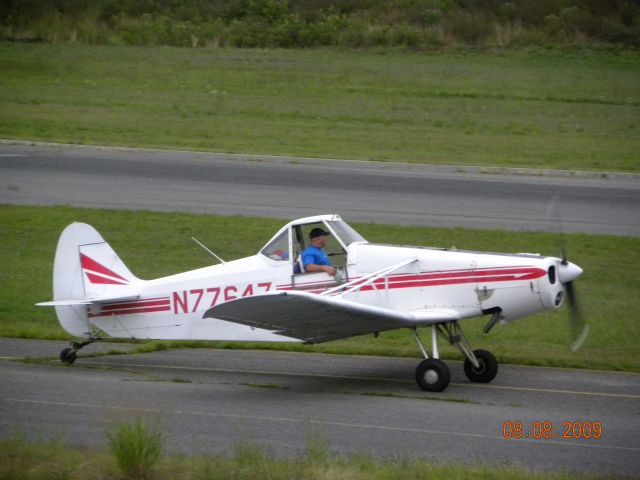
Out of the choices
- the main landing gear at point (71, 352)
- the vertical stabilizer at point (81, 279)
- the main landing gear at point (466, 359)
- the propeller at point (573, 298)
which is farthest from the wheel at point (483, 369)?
the main landing gear at point (71, 352)

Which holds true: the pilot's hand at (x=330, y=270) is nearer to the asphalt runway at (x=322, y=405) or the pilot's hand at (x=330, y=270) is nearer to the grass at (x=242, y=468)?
the asphalt runway at (x=322, y=405)

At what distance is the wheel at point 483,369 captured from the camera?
12.7 meters

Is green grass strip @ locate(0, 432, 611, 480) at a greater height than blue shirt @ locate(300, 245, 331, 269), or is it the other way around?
blue shirt @ locate(300, 245, 331, 269)

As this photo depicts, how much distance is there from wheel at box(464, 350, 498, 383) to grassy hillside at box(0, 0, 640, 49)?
35084 millimetres

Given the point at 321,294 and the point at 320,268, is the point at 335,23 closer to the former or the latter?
the point at 320,268

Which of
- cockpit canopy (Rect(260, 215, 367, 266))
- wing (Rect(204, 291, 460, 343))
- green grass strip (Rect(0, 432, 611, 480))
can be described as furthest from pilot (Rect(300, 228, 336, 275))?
green grass strip (Rect(0, 432, 611, 480))

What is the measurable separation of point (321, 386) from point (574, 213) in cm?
1197

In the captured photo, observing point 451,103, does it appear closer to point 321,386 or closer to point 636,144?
point 636,144

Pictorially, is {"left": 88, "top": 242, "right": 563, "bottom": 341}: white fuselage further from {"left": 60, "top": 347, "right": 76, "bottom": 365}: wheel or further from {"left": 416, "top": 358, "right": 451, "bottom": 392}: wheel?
{"left": 416, "top": 358, "right": 451, "bottom": 392}: wheel

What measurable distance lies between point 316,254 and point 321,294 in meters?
0.53

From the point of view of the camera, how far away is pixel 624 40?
45.7 meters

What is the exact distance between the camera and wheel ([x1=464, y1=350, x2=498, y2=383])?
1266 cm

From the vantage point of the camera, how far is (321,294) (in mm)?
12641
